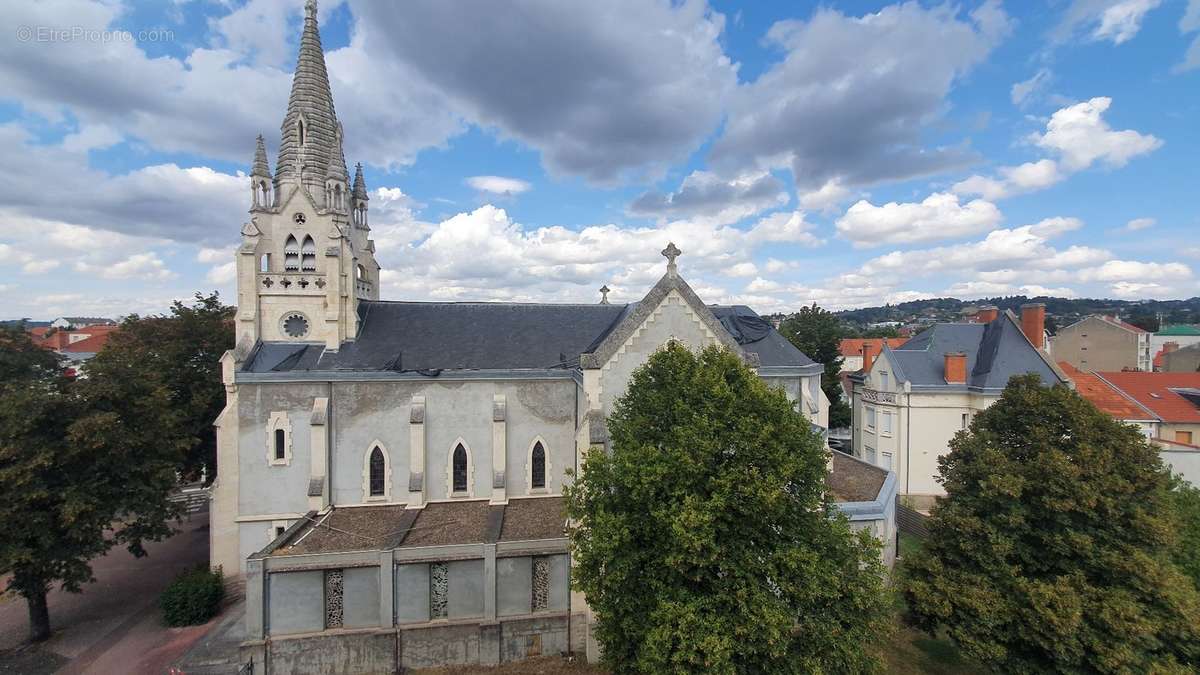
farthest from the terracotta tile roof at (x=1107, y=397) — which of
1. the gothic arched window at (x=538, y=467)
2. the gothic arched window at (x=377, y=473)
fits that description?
the gothic arched window at (x=377, y=473)

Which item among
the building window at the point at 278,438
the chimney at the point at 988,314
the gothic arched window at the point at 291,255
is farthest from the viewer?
the chimney at the point at 988,314

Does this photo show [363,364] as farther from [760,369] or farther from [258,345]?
[760,369]

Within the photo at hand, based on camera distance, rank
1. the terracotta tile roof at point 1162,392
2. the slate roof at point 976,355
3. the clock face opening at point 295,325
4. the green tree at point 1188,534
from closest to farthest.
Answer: the green tree at point 1188,534, the clock face opening at point 295,325, the slate roof at point 976,355, the terracotta tile roof at point 1162,392

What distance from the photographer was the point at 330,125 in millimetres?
26516

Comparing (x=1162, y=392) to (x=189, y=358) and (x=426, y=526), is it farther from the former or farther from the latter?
(x=189, y=358)

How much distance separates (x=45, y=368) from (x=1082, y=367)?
90.9m

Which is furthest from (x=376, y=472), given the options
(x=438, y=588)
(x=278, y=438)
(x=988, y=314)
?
(x=988, y=314)

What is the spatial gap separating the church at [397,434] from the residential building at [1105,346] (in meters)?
54.6

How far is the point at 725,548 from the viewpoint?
12250mm

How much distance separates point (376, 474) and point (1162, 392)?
186 feet

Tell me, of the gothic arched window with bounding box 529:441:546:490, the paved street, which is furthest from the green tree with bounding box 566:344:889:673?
the paved street

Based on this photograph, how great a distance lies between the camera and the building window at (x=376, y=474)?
23391 mm

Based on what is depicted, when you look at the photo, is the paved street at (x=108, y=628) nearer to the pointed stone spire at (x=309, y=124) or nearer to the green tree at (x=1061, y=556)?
the pointed stone spire at (x=309, y=124)

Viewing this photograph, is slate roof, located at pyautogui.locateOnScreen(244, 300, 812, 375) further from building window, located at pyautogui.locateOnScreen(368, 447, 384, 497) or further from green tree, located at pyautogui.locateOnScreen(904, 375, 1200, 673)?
green tree, located at pyautogui.locateOnScreen(904, 375, 1200, 673)
